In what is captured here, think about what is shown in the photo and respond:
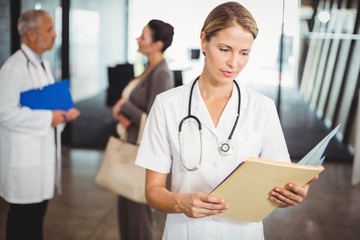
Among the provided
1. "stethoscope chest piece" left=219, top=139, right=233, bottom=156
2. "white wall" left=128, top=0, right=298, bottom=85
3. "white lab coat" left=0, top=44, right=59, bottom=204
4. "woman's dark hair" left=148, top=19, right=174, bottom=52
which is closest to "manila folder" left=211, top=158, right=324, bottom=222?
"stethoscope chest piece" left=219, top=139, right=233, bottom=156

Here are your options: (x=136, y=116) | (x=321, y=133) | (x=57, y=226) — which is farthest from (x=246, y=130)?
(x=321, y=133)

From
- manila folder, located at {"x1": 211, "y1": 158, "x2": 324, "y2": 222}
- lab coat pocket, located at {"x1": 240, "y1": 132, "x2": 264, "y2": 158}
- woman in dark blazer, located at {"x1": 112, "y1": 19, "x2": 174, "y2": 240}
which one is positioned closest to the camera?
manila folder, located at {"x1": 211, "y1": 158, "x2": 324, "y2": 222}

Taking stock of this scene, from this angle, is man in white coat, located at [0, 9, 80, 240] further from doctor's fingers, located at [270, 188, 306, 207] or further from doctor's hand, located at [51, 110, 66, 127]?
doctor's fingers, located at [270, 188, 306, 207]

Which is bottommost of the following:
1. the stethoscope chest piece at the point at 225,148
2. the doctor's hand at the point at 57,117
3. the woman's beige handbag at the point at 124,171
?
→ the woman's beige handbag at the point at 124,171

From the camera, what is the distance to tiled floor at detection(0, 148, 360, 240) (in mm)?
2889

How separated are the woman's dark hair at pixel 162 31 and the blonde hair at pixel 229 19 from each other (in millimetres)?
429

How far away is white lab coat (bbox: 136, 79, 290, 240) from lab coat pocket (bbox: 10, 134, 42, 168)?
1.22 metres

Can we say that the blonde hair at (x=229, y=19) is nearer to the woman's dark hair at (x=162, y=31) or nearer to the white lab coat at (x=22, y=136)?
the woman's dark hair at (x=162, y=31)

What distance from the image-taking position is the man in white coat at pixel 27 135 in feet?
8.04

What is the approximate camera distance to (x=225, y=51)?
134cm

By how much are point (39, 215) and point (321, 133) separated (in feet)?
17.0

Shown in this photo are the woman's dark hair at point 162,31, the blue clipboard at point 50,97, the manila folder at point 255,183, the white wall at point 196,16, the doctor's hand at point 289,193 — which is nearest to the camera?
the manila folder at point 255,183

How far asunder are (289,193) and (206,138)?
28 centimetres

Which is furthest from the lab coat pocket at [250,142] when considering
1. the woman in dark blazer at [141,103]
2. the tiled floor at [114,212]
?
the tiled floor at [114,212]
